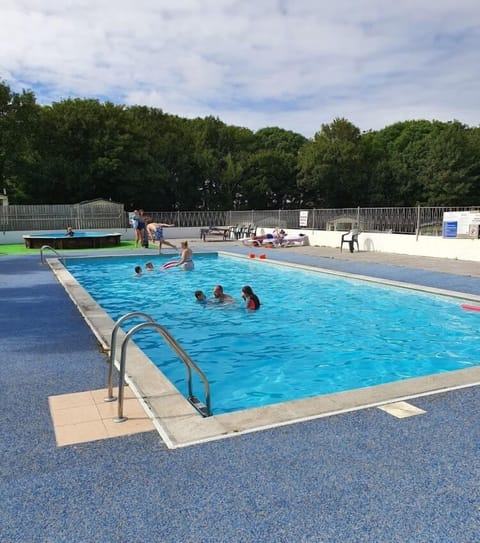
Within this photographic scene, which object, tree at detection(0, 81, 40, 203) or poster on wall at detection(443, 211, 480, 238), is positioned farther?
tree at detection(0, 81, 40, 203)

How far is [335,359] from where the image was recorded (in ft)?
24.9

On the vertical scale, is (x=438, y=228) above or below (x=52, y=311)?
above

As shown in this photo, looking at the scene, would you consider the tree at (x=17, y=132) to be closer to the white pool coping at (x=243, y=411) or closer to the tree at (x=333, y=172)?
the tree at (x=333, y=172)

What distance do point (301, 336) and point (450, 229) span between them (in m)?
11.1

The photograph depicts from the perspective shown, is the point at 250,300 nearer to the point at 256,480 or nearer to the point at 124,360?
the point at 124,360

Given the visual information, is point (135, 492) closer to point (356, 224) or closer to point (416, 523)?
point (416, 523)

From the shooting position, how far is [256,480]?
10.2 ft

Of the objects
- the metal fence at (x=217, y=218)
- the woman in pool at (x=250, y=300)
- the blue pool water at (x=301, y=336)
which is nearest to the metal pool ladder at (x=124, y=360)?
the blue pool water at (x=301, y=336)

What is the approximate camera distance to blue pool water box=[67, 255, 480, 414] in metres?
6.76

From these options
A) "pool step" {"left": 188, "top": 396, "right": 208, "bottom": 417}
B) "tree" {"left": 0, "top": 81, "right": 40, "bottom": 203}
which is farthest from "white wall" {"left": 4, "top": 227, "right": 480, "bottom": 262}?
"tree" {"left": 0, "top": 81, "right": 40, "bottom": 203}

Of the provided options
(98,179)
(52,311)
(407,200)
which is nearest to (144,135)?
(98,179)

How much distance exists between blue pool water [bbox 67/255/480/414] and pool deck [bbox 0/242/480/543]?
85.6 inches

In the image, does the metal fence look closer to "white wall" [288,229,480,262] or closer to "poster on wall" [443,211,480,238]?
"white wall" [288,229,480,262]

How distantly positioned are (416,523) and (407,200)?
55470 millimetres
